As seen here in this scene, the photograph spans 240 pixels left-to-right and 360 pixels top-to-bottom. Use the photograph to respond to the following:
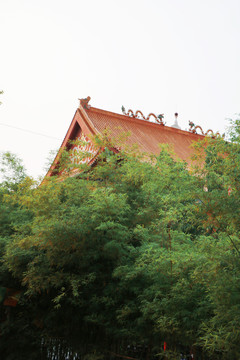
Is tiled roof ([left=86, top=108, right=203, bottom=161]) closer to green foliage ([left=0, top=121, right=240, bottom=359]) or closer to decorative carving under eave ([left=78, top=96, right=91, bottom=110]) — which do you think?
decorative carving under eave ([left=78, top=96, right=91, bottom=110])

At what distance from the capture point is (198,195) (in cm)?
267

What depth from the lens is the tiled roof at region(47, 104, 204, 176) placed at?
29.7ft

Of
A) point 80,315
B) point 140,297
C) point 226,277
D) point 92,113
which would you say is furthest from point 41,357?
point 92,113

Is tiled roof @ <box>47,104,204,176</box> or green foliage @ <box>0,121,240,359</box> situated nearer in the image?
green foliage @ <box>0,121,240,359</box>

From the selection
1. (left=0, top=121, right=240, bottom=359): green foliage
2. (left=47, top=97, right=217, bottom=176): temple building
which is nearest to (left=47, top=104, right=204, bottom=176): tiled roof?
(left=47, top=97, right=217, bottom=176): temple building

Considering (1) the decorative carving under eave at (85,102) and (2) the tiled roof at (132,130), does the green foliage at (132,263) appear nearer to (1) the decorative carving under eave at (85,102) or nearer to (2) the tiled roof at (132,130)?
(2) the tiled roof at (132,130)

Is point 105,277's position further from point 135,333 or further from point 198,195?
point 198,195

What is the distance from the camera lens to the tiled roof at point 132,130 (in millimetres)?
9047

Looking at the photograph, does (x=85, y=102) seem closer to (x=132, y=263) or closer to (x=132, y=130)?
(x=132, y=130)

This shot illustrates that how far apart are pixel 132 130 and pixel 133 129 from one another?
0.11 m

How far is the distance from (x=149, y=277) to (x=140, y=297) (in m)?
0.20

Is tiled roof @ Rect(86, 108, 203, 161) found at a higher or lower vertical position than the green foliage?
higher

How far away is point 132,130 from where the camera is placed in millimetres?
10266

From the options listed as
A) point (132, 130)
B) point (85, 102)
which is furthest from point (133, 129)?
point (85, 102)
